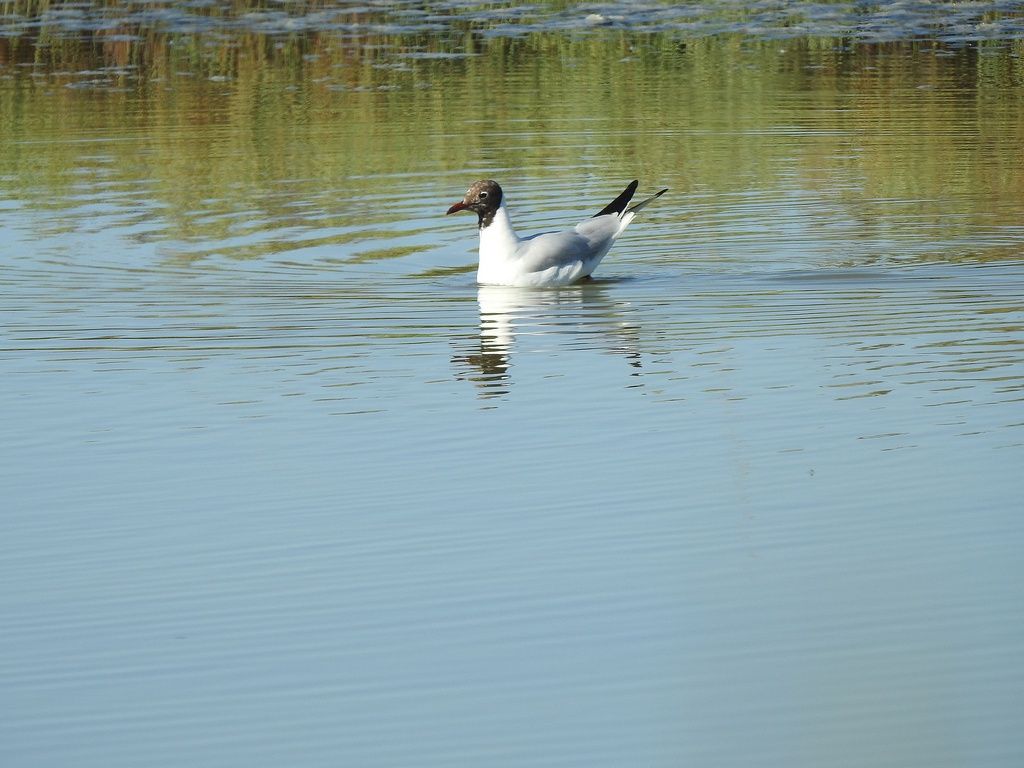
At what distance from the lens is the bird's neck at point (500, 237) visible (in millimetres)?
11297

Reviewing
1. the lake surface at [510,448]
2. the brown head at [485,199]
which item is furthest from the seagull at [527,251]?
the lake surface at [510,448]

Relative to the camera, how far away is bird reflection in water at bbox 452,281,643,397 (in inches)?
350

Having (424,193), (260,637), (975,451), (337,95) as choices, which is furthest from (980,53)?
(260,637)

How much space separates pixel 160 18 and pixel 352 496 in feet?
63.2

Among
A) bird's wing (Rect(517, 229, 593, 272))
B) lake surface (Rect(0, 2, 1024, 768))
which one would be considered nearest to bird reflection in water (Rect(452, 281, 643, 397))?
lake surface (Rect(0, 2, 1024, 768))

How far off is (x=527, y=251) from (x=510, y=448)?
3949mm

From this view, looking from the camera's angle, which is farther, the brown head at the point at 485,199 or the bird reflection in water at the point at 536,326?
the brown head at the point at 485,199

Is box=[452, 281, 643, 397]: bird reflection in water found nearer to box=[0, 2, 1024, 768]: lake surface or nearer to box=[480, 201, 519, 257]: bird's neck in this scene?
box=[0, 2, 1024, 768]: lake surface

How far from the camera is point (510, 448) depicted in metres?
7.46

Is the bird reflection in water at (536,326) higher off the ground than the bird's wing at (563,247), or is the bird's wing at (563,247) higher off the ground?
the bird's wing at (563,247)

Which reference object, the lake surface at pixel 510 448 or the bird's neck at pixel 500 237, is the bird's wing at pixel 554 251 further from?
the lake surface at pixel 510 448

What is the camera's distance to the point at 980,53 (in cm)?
2109

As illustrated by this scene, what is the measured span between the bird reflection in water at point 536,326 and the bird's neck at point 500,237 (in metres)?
0.22

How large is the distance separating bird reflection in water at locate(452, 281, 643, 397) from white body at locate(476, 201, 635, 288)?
67mm
